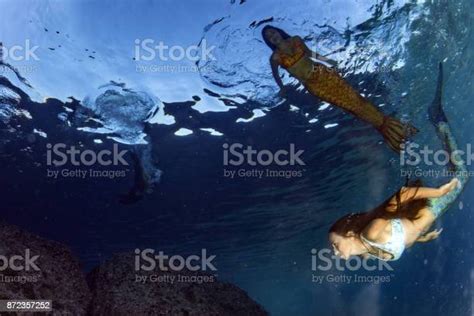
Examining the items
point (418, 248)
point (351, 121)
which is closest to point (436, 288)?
point (418, 248)

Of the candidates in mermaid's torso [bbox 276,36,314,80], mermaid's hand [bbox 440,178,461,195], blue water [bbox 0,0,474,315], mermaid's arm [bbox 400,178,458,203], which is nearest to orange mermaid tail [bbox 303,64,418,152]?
mermaid's torso [bbox 276,36,314,80]

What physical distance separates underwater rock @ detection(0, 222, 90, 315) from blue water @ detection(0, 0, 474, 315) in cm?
466

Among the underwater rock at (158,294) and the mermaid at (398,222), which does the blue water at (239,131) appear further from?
the underwater rock at (158,294)

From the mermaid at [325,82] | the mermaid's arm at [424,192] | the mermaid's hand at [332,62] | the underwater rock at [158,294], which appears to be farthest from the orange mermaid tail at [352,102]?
the underwater rock at [158,294]

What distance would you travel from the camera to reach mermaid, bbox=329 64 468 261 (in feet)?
16.9

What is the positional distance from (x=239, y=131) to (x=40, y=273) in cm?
899

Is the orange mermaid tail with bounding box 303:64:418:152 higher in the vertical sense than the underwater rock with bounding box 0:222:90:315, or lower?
higher

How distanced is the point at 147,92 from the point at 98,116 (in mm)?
2250

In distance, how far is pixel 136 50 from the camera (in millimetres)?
11758

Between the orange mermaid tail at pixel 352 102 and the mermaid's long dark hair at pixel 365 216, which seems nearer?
the mermaid's long dark hair at pixel 365 216

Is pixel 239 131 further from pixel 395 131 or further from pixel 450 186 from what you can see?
pixel 450 186

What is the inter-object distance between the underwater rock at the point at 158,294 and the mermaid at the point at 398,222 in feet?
18.9

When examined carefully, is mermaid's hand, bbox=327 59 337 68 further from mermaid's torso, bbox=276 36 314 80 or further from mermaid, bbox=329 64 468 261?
mermaid, bbox=329 64 468 261

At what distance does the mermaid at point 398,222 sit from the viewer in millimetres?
5145
